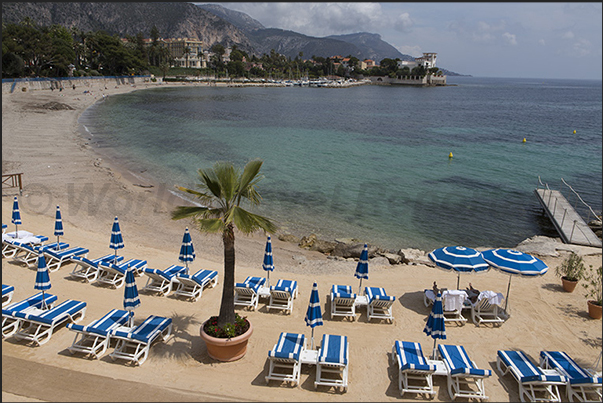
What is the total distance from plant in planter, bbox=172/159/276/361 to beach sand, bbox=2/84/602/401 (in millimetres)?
556

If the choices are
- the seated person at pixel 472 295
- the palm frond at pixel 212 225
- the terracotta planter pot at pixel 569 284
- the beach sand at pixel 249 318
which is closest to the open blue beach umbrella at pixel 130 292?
the beach sand at pixel 249 318

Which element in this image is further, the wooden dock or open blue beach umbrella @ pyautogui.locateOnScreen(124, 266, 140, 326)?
the wooden dock

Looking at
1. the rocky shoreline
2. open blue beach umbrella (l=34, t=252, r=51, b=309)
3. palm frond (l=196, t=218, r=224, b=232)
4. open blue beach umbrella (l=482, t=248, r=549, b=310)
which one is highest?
palm frond (l=196, t=218, r=224, b=232)

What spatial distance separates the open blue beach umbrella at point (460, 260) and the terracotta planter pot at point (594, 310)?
2.78 meters

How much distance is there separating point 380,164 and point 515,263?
23605 millimetres

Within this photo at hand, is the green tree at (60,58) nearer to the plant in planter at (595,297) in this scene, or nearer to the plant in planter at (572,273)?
the plant in planter at (572,273)

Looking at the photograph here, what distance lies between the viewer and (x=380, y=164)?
32.0m

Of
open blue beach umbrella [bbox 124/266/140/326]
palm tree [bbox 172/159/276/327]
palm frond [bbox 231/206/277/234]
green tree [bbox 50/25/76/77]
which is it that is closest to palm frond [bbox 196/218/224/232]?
A: palm tree [bbox 172/159/276/327]

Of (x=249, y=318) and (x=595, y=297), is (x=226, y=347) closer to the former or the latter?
(x=249, y=318)

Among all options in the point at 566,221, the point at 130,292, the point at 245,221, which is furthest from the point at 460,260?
the point at 566,221

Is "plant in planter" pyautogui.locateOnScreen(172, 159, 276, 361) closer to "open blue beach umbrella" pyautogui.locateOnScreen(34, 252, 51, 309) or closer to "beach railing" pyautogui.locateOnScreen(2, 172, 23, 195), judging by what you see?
"open blue beach umbrella" pyautogui.locateOnScreen(34, 252, 51, 309)

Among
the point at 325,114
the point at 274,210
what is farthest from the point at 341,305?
the point at 325,114

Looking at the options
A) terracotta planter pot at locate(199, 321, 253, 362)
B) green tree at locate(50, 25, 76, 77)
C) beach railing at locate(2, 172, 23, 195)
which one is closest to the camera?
terracotta planter pot at locate(199, 321, 253, 362)

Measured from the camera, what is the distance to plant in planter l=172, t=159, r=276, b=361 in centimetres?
670
